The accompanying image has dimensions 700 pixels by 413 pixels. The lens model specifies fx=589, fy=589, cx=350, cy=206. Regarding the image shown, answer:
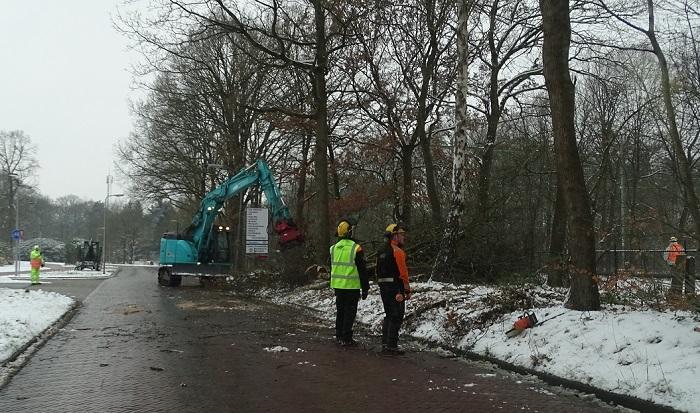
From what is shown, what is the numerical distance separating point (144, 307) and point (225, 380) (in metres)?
10.6

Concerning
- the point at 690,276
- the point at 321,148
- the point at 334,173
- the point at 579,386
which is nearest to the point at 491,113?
the point at 321,148


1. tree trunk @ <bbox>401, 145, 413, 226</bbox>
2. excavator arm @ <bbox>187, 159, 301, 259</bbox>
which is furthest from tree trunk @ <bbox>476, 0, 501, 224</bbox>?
excavator arm @ <bbox>187, 159, 301, 259</bbox>

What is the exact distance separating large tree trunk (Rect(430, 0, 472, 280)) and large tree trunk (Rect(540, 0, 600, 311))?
6.15 meters

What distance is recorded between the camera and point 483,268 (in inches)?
690

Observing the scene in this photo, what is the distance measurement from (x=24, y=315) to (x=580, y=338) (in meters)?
11.2

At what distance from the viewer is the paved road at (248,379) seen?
20.4ft

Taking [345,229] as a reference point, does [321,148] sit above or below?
above

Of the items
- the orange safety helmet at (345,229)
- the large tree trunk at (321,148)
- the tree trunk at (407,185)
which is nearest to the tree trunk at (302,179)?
the tree trunk at (407,185)

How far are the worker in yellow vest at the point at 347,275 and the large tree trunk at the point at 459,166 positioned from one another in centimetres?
662

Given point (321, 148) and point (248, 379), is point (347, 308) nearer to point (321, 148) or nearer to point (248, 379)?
point (248, 379)

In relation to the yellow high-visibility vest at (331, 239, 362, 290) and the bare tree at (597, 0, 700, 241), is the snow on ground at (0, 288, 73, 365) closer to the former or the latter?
the yellow high-visibility vest at (331, 239, 362, 290)

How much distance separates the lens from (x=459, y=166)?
15875 mm

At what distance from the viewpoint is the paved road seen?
20.4ft

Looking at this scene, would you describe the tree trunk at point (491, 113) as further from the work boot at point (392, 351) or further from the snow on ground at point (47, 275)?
the snow on ground at point (47, 275)
